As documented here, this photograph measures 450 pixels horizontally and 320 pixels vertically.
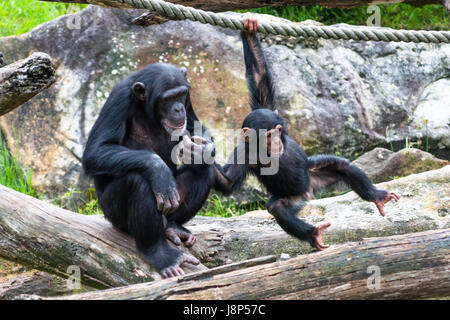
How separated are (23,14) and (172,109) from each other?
5.90 m

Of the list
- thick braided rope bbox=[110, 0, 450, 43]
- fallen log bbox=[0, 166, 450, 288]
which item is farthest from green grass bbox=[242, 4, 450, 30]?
thick braided rope bbox=[110, 0, 450, 43]

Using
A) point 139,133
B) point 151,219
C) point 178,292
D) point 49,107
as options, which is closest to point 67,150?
point 49,107

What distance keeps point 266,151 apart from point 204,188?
1.84 feet

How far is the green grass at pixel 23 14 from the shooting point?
29.2 ft

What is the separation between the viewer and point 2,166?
7.02 meters

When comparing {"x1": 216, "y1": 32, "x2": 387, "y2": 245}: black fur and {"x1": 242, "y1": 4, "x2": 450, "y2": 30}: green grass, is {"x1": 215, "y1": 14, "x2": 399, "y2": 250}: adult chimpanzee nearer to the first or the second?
{"x1": 216, "y1": 32, "x2": 387, "y2": 245}: black fur

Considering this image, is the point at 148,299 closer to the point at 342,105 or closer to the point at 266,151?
the point at 266,151

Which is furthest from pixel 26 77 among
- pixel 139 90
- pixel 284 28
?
pixel 284 28

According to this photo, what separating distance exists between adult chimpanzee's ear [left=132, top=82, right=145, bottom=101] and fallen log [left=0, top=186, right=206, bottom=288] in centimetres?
99

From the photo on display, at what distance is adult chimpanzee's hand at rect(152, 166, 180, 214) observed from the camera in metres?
3.98

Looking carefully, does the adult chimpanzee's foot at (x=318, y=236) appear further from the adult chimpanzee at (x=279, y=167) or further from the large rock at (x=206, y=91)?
the large rock at (x=206, y=91)

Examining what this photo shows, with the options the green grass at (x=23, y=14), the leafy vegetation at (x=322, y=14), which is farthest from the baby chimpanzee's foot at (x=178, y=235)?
the leafy vegetation at (x=322, y=14)

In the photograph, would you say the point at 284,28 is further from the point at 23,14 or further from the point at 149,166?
the point at 23,14

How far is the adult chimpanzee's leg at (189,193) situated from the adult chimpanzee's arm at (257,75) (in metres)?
0.81
